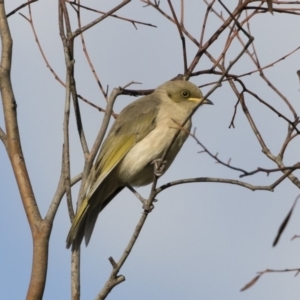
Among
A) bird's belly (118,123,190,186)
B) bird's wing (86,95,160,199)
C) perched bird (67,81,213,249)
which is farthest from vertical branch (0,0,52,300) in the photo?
bird's belly (118,123,190,186)

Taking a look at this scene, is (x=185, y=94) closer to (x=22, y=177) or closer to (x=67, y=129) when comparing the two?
(x=67, y=129)

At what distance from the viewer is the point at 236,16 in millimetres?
5406

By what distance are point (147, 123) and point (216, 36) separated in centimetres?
168

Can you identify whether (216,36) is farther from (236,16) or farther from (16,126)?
(16,126)

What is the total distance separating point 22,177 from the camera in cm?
451

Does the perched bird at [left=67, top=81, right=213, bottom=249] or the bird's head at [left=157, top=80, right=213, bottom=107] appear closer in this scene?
the perched bird at [left=67, top=81, right=213, bottom=249]

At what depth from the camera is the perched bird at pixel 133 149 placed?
675cm

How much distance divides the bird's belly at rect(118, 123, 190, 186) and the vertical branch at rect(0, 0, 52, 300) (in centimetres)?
218

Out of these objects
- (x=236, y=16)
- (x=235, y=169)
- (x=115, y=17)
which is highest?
(x=115, y=17)

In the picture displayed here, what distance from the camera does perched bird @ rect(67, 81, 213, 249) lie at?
6.75m

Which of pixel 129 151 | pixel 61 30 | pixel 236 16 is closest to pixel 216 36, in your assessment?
pixel 236 16

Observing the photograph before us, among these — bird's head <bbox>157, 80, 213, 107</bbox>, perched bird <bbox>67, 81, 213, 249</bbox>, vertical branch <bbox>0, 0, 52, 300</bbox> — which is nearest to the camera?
vertical branch <bbox>0, 0, 52, 300</bbox>

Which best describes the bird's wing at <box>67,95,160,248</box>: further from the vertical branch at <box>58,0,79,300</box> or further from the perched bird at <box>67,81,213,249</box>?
the vertical branch at <box>58,0,79,300</box>

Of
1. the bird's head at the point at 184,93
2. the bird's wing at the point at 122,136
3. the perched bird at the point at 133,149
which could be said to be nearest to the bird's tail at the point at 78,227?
the perched bird at the point at 133,149
